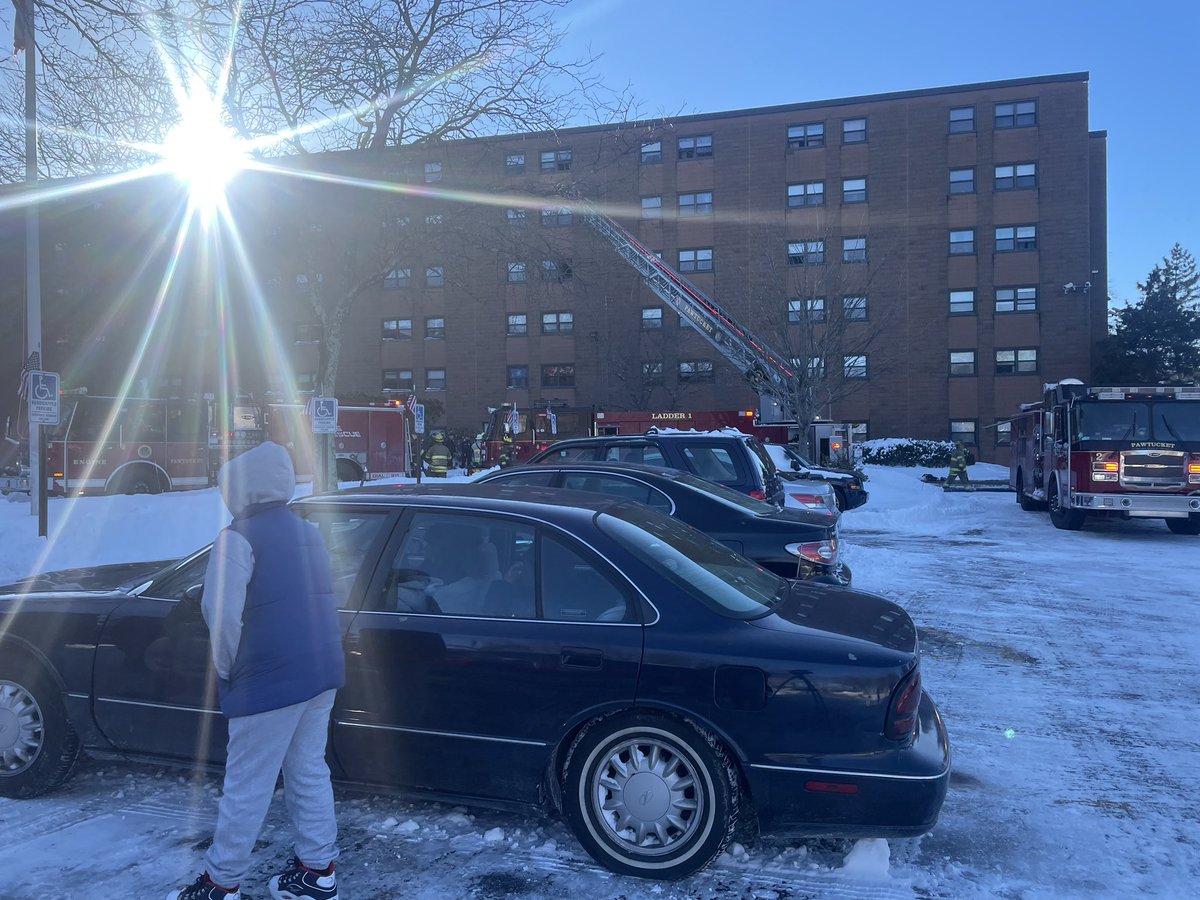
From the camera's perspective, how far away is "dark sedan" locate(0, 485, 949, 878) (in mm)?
3391

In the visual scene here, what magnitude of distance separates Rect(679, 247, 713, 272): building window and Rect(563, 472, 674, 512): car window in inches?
1217

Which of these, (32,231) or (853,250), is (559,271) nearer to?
(32,231)

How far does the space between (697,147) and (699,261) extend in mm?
4884

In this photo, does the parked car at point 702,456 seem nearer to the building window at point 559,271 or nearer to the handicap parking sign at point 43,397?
the handicap parking sign at point 43,397

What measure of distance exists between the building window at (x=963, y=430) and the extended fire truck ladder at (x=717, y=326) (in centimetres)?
1013

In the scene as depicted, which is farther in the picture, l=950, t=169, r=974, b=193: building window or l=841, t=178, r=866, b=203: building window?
l=841, t=178, r=866, b=203: building window

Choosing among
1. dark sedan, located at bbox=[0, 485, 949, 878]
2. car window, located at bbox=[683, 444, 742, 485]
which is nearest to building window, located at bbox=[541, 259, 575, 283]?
car window, located at bbox=[683, 444, 742, 485]

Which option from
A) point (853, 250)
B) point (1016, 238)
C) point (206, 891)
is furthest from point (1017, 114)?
point (206, 891)

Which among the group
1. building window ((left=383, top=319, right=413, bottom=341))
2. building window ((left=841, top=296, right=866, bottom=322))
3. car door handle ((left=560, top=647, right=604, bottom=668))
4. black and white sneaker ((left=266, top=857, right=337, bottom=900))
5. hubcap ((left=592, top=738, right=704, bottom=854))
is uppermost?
building window ((left=383, top=319, right=413, bottom=341))

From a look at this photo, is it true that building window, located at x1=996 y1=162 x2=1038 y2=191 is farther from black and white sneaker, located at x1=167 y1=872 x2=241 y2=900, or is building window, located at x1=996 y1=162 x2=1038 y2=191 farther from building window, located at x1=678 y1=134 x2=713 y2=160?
black and white sneaker, located at x1=167 y1=872 x2=241 y2=900

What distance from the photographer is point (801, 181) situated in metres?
36.3

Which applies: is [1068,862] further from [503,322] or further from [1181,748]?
[503,322]

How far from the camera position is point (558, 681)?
3.56 meters

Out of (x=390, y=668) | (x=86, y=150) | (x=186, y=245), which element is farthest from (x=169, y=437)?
(x=390, y=668)
